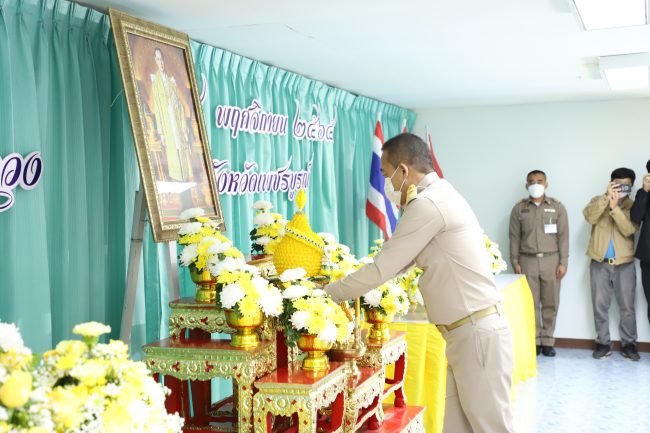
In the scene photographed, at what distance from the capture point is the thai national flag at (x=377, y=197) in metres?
6.86

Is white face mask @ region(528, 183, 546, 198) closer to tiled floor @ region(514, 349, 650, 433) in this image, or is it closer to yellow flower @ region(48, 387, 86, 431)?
tiled floor @ region(514, 349, 650, 433)

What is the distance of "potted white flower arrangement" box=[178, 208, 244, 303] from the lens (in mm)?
3101

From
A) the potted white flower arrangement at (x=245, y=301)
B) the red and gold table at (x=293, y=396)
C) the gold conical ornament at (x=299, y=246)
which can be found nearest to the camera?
the red and gold table at (x=293, y=396)

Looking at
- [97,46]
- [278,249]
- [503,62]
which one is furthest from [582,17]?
[97,46]

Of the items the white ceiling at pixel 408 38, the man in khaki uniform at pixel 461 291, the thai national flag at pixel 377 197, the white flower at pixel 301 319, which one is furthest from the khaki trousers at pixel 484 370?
the thai national flag at pixel 377 197

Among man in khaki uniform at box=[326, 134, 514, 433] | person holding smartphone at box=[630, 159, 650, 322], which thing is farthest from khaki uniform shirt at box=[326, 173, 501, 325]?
person holding smartphone at box=[630, 159, 650, 322]

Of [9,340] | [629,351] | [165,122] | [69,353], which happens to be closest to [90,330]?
[69,353]

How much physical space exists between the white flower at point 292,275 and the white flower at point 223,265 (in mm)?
179

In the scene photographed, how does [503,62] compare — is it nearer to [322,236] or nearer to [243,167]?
[243,167]

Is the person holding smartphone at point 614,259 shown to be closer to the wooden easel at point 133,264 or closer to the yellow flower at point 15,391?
the wooden easel at point 133,264

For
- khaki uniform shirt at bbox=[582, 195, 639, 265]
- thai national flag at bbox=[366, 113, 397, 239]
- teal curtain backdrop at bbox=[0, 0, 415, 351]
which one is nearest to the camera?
teal curtain backdrop at bbox=[0, 0, 415, 351]

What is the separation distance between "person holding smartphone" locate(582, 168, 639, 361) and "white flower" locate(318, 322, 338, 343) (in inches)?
214

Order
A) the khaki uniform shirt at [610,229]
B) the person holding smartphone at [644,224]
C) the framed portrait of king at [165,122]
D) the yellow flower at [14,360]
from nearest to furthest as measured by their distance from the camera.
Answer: the yellow flower at [14,360]
the framed portrait of king at [165,122]
the person holding smartphone at [644,224]
the khaki uniform shirt at [610,229]

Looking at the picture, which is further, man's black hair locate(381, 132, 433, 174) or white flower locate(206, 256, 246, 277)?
man's black hair locate(381, 132, 433, 174)
